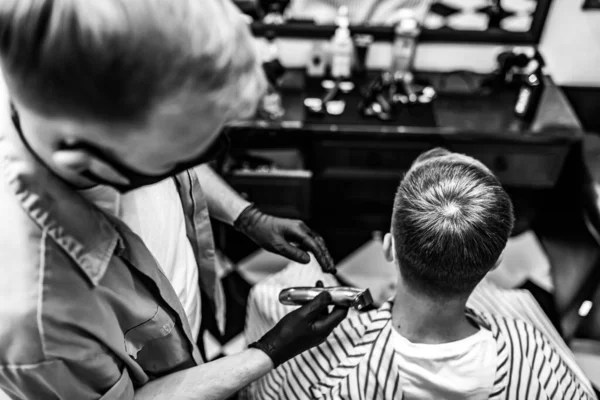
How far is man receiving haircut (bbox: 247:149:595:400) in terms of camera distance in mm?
1141

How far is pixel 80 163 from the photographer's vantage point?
750 mm

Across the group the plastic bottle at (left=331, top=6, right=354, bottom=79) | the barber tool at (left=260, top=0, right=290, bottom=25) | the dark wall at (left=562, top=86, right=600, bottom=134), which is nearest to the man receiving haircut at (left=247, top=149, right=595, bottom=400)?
the plastic bottle at (left=331, top=6, right=354, bottom=79)

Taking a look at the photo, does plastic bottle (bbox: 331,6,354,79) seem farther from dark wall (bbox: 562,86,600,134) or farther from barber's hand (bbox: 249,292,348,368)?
barber's hand (bbox: 249,292,348,368)

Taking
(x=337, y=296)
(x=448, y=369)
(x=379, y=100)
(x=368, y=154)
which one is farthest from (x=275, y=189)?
(x=448, y=369)

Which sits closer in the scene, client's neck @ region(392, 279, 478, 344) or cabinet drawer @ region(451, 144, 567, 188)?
client's neck @ region(392, 279, 478, 344)

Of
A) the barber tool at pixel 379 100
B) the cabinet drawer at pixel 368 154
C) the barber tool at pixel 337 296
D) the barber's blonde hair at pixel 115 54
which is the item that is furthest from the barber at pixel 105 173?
the barber tool at pixel 379 100

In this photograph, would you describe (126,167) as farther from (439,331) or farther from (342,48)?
(342,48)

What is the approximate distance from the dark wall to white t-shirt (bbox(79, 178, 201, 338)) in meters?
2.09

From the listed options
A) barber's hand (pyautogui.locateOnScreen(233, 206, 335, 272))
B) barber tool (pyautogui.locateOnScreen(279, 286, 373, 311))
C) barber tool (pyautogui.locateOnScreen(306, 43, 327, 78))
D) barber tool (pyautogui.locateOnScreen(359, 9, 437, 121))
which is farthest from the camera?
barber tool (pyautogui.locateOnScreen(306, 43, 327, 78))

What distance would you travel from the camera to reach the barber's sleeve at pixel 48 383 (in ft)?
2.75

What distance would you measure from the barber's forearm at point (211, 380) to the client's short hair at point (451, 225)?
434 mm

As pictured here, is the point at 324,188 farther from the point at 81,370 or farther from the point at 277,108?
the point at 81,370

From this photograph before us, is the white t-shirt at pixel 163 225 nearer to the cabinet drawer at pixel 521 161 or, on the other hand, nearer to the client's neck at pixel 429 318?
the client's neck at pixel 429 318

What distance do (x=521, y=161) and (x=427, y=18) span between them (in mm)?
799
